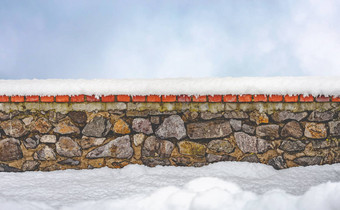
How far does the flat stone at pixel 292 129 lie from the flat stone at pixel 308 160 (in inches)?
10.1

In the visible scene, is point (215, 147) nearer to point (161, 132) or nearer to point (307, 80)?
point (161, 132)

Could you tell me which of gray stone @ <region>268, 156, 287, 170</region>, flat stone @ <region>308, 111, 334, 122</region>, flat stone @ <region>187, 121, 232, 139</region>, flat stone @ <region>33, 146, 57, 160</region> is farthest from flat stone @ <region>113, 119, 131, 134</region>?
flat stone @ <region>308, 111, 334, 122</region>

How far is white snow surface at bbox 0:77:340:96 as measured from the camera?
2.48 meters

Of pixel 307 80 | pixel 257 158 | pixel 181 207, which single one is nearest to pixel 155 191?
pixel 181 207

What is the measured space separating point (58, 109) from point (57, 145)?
15.2 inches

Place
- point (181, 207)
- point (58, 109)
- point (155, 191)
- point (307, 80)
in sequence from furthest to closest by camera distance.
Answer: point (58, 109) < point (307, 80) < point (155, 191) < point (181, 207)

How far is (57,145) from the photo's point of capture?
2725 millimetres

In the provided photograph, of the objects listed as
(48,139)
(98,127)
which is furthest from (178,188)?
(48,139)

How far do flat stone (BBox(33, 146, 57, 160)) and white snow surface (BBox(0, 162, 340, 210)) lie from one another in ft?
0.54

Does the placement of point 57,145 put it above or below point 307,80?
below

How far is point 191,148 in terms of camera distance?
2.62 meters

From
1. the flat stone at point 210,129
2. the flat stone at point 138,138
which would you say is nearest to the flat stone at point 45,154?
the flat stone at point 138,138

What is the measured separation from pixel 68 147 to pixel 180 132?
3.95 feet

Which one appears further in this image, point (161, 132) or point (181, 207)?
point (161, 132)
